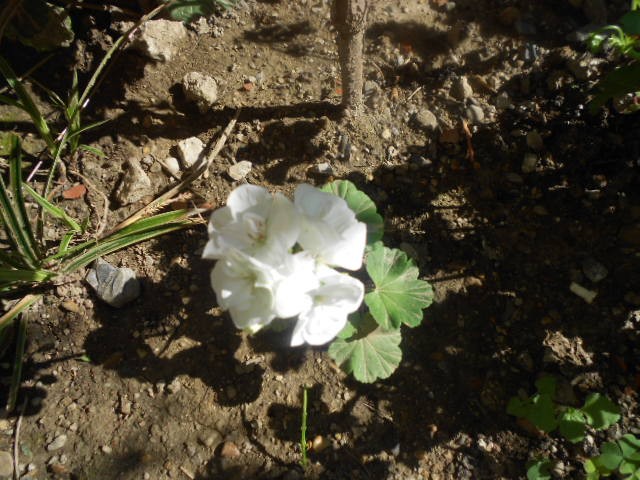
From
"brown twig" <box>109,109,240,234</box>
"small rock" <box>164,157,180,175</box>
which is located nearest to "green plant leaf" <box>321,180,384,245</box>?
"brown twig" <box>109,109,240,234</box>

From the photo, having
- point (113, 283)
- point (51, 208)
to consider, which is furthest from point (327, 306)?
point (51, 208)

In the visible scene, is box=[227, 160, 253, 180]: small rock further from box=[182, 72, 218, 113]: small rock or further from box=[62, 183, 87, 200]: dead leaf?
box=[62, 183, 87, 200]: dead leaf

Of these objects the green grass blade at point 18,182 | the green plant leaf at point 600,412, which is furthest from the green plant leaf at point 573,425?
the green grass blade at point 18,182

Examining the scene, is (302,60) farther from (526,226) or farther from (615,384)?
(615,384)

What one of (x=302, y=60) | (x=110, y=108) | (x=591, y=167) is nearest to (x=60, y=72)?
(x=110, y=108)

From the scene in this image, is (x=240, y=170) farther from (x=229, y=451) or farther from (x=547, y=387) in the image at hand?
(x=547, y=387)

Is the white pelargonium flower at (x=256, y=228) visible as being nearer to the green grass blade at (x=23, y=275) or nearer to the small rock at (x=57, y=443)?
the green grass blade at (x=23, y=275)
